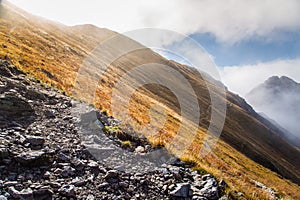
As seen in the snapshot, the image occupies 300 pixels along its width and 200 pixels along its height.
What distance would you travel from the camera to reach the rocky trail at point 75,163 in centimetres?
768

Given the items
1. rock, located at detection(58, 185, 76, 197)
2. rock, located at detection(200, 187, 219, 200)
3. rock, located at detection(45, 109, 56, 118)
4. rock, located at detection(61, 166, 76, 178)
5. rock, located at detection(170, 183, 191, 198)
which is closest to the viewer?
rock, located at detection(58, 185, 76, 197)

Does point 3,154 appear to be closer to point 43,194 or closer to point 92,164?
point 43,194

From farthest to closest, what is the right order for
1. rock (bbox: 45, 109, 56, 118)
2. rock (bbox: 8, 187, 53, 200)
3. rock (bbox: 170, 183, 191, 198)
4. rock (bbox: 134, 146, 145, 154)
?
rock (bbox: 45, 109, 56, 118) → rock (bbox: 134, 146, 145, 154) → rock (bbox: 170, 183, 191, 198) → rock (bbox: 8, 187, 53, 200)

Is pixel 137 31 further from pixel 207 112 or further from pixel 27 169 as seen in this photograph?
pixel 207 112

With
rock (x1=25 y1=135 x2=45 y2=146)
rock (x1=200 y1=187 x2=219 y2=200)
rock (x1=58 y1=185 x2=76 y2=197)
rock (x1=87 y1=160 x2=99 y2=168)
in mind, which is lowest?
rock (x1=58 y1=185 x2=76 y2=197)

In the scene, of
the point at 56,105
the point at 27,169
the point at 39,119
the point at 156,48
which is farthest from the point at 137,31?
the point at 27,169

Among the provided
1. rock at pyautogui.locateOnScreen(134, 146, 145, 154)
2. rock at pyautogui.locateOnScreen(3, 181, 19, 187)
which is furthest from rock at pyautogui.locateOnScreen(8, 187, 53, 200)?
rock at pyautogui.locateOnScreen(134, 146, 145, 154)

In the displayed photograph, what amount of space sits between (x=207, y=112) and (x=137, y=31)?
318ft

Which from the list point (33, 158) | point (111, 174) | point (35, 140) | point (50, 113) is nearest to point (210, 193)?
point (111, 174)

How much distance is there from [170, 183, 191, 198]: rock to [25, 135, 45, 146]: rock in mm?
5172

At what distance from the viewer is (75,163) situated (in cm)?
891

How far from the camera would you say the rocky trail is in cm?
768

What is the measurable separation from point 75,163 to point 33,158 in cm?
138

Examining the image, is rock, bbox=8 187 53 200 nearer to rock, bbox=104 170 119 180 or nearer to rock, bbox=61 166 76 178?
rock, bbox=61 166 76 178
